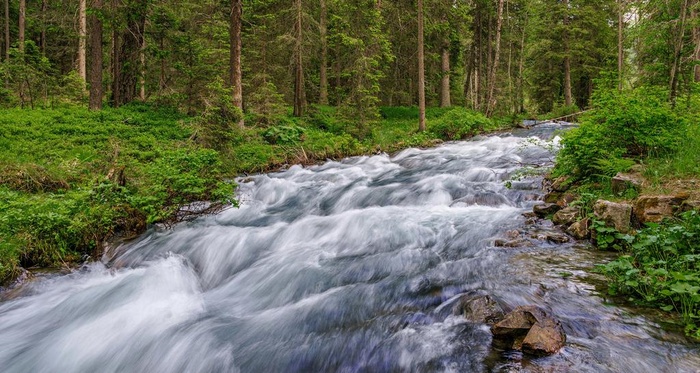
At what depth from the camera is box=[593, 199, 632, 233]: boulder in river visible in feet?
16.5

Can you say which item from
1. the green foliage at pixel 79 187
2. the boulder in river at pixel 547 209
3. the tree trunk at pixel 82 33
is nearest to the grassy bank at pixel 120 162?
the green foliage at pixel 79 187

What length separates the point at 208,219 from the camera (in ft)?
26.3

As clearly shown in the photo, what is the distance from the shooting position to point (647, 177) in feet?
19.2

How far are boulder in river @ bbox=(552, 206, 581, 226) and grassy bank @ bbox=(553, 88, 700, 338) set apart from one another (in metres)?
0.17

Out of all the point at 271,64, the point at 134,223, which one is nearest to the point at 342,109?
the point at 271,64

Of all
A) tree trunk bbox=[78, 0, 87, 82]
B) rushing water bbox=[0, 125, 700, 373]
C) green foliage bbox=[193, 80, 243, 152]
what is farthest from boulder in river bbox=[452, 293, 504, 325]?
tree trunk bbox=[78, 0, 87, 82]

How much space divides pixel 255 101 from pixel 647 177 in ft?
47.4

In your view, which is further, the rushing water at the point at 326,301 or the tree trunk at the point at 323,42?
the tree trunk at the point at 323,42

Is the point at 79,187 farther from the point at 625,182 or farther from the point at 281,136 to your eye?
the point at 625,182

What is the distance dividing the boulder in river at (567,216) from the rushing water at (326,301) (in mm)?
506

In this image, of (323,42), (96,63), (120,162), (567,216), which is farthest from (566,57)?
(120,162)

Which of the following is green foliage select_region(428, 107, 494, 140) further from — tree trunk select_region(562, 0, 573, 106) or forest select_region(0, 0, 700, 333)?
tree trunk select_region(562, 0, 573, 106)

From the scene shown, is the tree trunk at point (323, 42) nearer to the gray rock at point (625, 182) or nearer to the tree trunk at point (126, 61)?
the tree trunk at point (126, 61)

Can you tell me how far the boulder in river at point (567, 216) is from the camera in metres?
5.90
